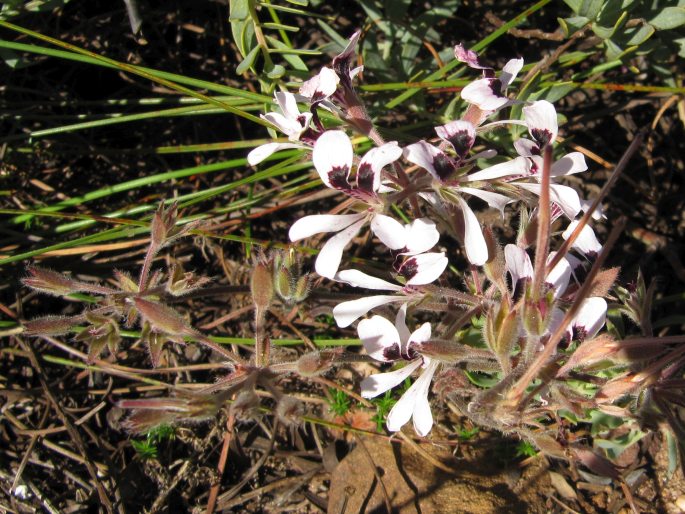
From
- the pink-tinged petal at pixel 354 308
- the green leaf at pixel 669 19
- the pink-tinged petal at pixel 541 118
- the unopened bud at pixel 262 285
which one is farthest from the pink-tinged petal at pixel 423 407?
the green leaf at pixel 669 19

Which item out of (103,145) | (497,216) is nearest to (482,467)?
(497,216)

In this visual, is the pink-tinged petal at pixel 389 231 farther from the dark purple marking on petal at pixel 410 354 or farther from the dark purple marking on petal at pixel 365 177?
the dark purple marking on petal at pixel 410 354

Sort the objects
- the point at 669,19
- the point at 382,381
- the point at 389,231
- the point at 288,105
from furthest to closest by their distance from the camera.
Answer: the point at 669,19
the point at 382,381
the point at 288,105
the point at 389,231

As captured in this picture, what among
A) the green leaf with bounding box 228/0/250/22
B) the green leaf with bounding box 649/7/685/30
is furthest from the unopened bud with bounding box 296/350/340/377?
the green leaf with bounding box 649/7/685/30

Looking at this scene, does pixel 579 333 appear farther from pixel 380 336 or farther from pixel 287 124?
pixel 287 124

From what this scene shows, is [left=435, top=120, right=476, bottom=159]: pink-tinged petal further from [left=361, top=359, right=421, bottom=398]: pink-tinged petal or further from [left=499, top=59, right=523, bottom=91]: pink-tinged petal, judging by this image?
[left=361, top=359, right=421, bottom=398]: pink-tinged petal

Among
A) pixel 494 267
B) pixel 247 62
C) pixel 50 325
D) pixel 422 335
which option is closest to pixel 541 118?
pixel 494 267

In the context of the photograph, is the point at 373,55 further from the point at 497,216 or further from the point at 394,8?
the point at 497,216
